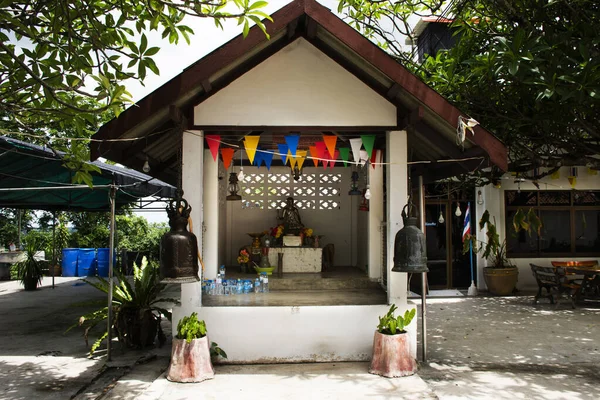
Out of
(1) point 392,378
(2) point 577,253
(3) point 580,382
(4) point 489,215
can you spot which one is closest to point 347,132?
(1) point 392,378

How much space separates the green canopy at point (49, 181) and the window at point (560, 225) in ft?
30.3

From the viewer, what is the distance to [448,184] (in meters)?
12.0

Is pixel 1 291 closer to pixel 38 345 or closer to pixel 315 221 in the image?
pixel 38 345

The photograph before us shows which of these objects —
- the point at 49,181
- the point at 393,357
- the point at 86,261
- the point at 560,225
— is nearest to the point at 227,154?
the point at 393,357

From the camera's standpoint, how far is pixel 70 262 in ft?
55.5

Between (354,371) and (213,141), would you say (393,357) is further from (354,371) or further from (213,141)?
(213,141)

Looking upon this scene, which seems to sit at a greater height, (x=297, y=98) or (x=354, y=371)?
(x=297, y=98)

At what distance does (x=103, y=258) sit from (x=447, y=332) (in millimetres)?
12941

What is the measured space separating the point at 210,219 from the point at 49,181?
3.68 meters

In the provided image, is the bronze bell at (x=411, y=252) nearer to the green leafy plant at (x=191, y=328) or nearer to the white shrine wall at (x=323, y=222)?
the green leafy plant at (x=191, y=328)

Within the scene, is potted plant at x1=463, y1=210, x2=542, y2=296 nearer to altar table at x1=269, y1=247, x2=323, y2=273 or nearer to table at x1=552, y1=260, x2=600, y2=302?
table at x1=552, y1=260, x2=600, y2=302

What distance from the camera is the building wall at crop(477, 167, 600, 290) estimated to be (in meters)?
12.4

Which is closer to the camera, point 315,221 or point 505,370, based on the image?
point 505,370

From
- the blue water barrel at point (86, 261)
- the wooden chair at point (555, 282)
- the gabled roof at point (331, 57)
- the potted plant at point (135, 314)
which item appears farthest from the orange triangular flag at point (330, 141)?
the blue water barrel at point (86, 261)
